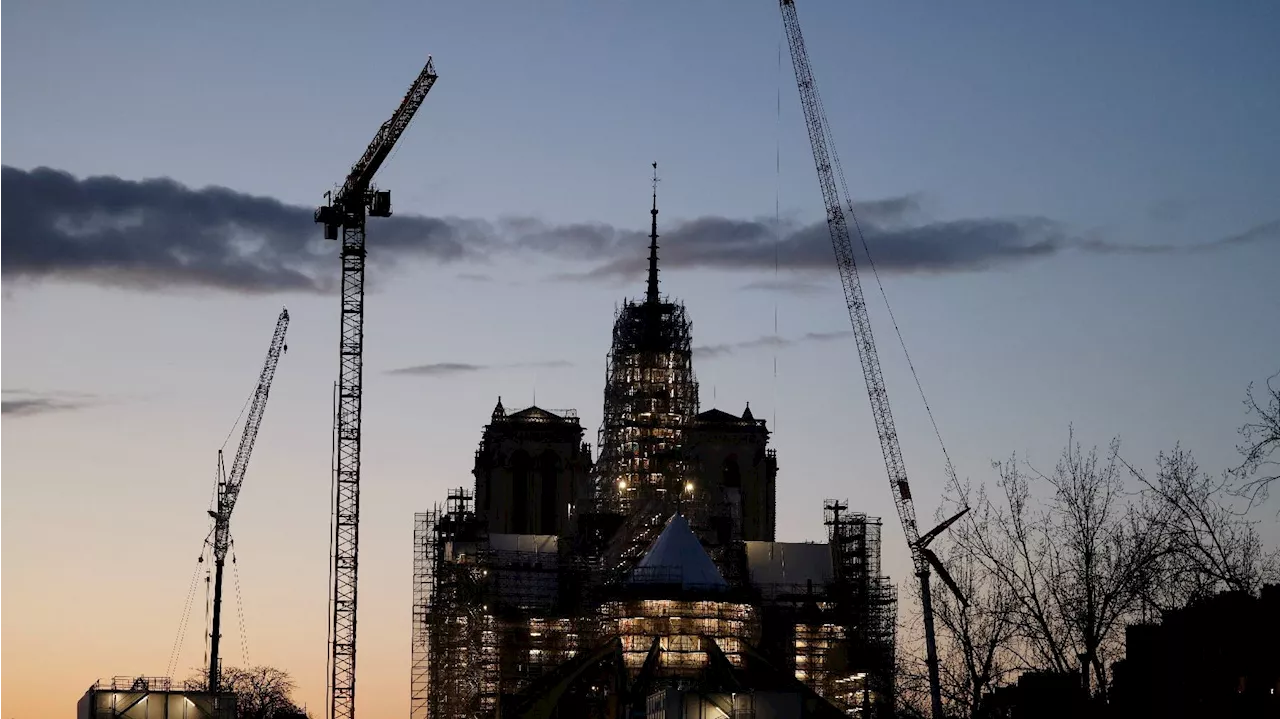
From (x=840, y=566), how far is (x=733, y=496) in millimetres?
10637

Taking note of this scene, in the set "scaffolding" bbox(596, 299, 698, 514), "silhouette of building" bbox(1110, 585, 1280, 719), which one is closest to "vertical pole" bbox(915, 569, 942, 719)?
"silhouette of building" bbox(1110, 585, 1280, 719)

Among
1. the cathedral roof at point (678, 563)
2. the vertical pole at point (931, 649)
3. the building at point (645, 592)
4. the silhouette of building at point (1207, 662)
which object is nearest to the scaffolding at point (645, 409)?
the building at point (645, 592)

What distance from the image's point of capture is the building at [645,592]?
164 m

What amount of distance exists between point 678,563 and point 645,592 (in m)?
3.33

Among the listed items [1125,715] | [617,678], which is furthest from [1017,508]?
[617,678]

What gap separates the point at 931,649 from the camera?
453 ft

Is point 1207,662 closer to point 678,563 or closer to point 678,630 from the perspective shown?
point 678,630

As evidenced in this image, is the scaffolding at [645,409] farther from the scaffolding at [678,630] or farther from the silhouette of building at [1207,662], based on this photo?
the silhouette of building at [1207,662]

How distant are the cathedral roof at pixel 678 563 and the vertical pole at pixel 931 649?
48.4 feet

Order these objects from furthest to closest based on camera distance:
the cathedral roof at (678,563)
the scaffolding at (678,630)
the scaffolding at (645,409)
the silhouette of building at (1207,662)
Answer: the scaffolding at (645,409) → the cathedral roof at (678,563) → the scaffolding at (678,630) → the silhouette of building at (1207,662)

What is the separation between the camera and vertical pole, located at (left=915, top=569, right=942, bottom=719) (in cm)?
12725

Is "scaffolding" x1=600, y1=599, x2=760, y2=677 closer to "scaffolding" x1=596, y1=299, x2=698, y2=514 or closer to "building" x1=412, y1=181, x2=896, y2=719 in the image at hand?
"building" x1=412, y1=181, x2=896, y2=719

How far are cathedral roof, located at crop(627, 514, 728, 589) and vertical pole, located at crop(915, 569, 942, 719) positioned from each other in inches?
581

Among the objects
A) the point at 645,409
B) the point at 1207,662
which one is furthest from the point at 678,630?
the point at 1207,662
